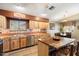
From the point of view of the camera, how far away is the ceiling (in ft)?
5.49

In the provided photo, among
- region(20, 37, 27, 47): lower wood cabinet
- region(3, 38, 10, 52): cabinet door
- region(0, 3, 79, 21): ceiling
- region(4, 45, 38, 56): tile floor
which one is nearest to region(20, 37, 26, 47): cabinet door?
region(20, 37, 27, 47): lower wood cabinet

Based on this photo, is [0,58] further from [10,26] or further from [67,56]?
[67,56]

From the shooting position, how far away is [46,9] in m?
1.73

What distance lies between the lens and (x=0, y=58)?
175cm

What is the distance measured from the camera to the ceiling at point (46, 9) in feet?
5.49

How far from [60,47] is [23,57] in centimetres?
83

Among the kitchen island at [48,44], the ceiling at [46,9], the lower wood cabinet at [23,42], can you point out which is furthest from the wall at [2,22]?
the kitchen island at [48,44]

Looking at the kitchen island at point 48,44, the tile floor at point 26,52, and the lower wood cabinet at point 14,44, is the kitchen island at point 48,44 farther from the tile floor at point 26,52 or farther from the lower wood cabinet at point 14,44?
the lower wood cabinet at point 14,44

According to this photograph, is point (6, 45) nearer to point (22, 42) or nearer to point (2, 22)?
point (22, 42)

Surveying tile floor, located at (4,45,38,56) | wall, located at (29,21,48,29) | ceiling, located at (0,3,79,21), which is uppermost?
ceiling, located at (0,3,79,21)

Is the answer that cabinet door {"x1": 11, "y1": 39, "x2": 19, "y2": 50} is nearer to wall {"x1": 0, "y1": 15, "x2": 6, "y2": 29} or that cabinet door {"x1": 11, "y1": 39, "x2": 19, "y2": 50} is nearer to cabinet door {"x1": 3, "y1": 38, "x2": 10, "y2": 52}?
cabinet door {"x1": 3, "y1": 38, "x2": 10, "y2": 52}

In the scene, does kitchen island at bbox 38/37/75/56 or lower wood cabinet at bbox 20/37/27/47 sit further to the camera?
lower wood cabinet at bbox 20/37/27/47

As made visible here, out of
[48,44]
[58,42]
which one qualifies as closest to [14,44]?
[48,44]

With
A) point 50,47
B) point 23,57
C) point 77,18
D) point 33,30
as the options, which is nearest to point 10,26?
point 33,30
